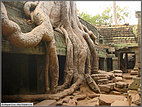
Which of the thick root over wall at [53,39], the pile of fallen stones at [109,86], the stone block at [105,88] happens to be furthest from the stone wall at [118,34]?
the stone block at [105,88]

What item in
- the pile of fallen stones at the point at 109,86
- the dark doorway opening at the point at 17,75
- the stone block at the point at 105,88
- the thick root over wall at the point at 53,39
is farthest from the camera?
the dark doorway opening at the point at 17,75

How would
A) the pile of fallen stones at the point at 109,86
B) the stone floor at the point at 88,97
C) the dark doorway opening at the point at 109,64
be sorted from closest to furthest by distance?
the stone floor at the point at 88,97 → the pile of fallen stones at the point at 109,86 → the dark doorway opening at the point at 109,64

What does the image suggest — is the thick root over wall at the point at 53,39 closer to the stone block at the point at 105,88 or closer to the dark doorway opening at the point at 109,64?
the stone block at the point at 105,88

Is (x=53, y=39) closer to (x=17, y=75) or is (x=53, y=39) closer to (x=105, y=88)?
(x=17, y=75)

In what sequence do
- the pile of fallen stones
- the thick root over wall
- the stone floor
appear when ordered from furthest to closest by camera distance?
the pile of fallen stones, the stone floor, the thick root over wall

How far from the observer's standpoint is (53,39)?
16.6 ft

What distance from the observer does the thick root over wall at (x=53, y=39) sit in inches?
150

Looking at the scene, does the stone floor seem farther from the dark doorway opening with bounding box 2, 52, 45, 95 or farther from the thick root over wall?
the dark doorway opening with bounding box 2, 52, 45, 95

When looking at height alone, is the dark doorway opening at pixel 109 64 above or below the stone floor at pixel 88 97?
above

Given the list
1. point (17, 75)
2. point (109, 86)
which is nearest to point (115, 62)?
point (109, 86)

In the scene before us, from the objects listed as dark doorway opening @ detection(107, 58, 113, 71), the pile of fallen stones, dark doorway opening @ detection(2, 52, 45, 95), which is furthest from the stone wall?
dark doorway opening @ detection(2, 52, 45, 95)

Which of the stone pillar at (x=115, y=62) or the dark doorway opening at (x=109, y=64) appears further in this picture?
the dark doorway opening at (x=109, y=64)

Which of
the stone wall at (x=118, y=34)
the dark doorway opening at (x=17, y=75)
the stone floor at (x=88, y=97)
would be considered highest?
the stone wall at (x=118, y=34)

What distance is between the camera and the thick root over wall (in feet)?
12.5
